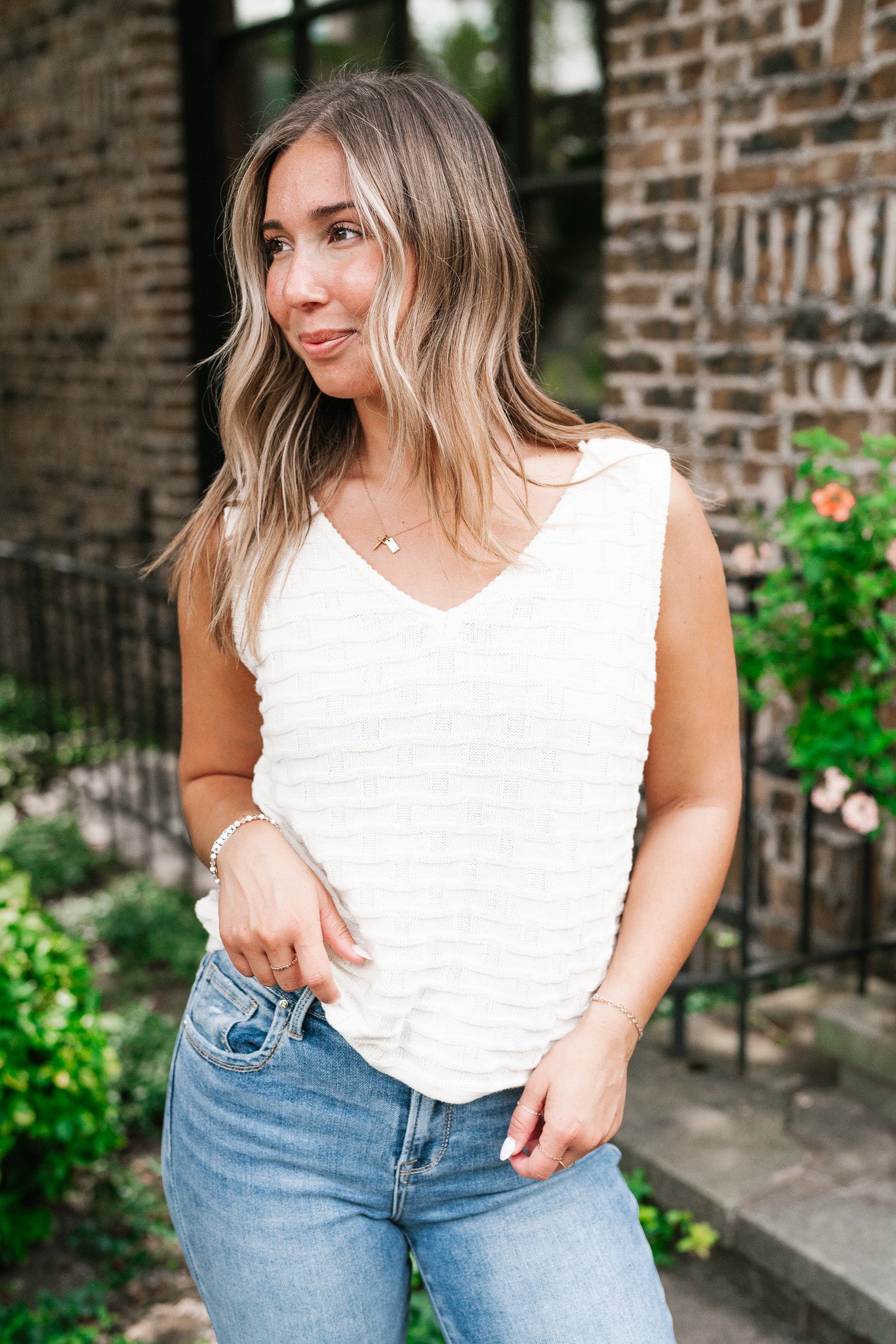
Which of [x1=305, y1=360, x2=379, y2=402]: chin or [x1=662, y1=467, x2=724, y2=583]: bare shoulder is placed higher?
[x1=305, y1=360, x2=379, y2=402]: chin

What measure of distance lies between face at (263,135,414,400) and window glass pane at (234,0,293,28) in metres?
4.76

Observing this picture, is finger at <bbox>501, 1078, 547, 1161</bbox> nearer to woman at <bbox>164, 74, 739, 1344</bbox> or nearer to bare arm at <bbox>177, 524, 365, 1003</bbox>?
woman at <bbox>164, 74, 739, 1344</bbox>

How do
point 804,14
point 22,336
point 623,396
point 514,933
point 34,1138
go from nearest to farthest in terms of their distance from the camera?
1. point 514,933
2. point 34,1138
3. point 804,14
4. point 623,396
5. point 22,336

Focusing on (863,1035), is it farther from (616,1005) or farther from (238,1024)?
(238,1024)

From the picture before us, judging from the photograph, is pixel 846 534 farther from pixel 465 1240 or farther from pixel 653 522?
pixel 465 1240

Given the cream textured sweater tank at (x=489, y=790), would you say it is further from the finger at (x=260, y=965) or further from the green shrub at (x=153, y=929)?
the green shrub at (x=153, y=929)

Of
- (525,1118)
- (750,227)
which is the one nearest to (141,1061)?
(525,1118)

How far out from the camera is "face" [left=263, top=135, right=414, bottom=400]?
1.39m

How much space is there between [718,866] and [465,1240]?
518 mm

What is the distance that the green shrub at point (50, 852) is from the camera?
15.4ft

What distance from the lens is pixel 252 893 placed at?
1.42 meters

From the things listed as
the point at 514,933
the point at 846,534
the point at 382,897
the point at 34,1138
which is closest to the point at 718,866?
the point at 514,933

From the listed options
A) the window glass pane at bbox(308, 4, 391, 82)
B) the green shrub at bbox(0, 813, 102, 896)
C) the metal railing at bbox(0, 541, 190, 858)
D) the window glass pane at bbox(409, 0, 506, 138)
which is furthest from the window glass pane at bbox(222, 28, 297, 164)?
the green shrub at bbox(0, 813, 102, 896)

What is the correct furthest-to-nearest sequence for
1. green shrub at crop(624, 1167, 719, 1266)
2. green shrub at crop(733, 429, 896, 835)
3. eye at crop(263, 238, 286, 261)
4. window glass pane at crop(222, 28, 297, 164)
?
window glass pane at crop(222, 28, 297, 164) → green shrub at crop(733, 429, 896, 835) → green shrub at crop(624, 1167, 719, 1266) → eye at crop(263, 238, 286, 261)
